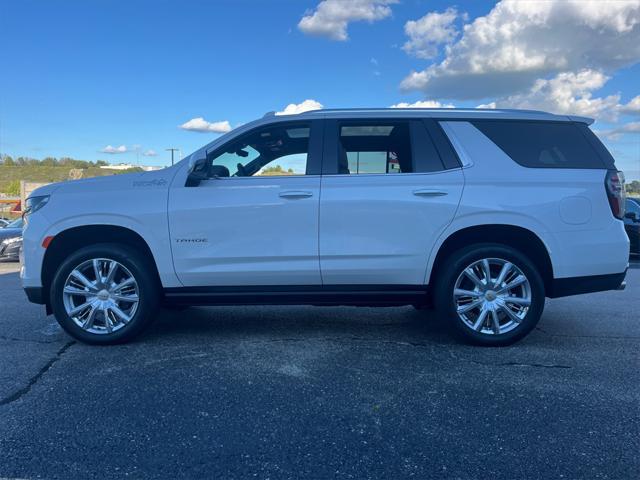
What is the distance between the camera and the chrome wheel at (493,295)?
422 centimetres

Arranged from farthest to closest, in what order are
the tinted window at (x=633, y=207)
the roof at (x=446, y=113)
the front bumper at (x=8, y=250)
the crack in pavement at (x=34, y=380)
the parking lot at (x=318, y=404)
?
the tinted window at (x=633, y=207) → the front bumper at (x=8, y=250) → the roof at (x=446, y=113) → the crack in pavement at (x=34, y=380) → the parking lot at (x=318, y=404)

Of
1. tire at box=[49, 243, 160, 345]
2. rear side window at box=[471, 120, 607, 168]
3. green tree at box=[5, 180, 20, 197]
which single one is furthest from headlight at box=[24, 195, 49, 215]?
green tree at box=[5, 180, 20, 197]

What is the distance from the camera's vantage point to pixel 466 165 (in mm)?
4273

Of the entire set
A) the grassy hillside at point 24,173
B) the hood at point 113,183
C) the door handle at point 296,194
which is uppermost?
the grassy hillside at point 24,173

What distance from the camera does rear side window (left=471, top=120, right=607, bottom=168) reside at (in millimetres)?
4293

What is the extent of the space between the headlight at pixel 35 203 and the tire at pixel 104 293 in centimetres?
50

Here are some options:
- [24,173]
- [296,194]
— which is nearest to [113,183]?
[296,194]

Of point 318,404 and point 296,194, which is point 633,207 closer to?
point 296,194

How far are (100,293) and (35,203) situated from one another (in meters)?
0.96

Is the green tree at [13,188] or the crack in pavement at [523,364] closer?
the crack in pavement at [523,364]

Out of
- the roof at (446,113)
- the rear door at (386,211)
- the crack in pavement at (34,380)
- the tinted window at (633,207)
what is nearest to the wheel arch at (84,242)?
the crack in pavement at (34,380)

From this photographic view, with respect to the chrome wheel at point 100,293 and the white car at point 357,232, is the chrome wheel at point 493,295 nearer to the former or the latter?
the white car at point 357,232

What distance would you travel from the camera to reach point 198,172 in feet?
13.8

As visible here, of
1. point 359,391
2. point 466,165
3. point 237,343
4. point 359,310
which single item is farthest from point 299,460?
point 359,310
